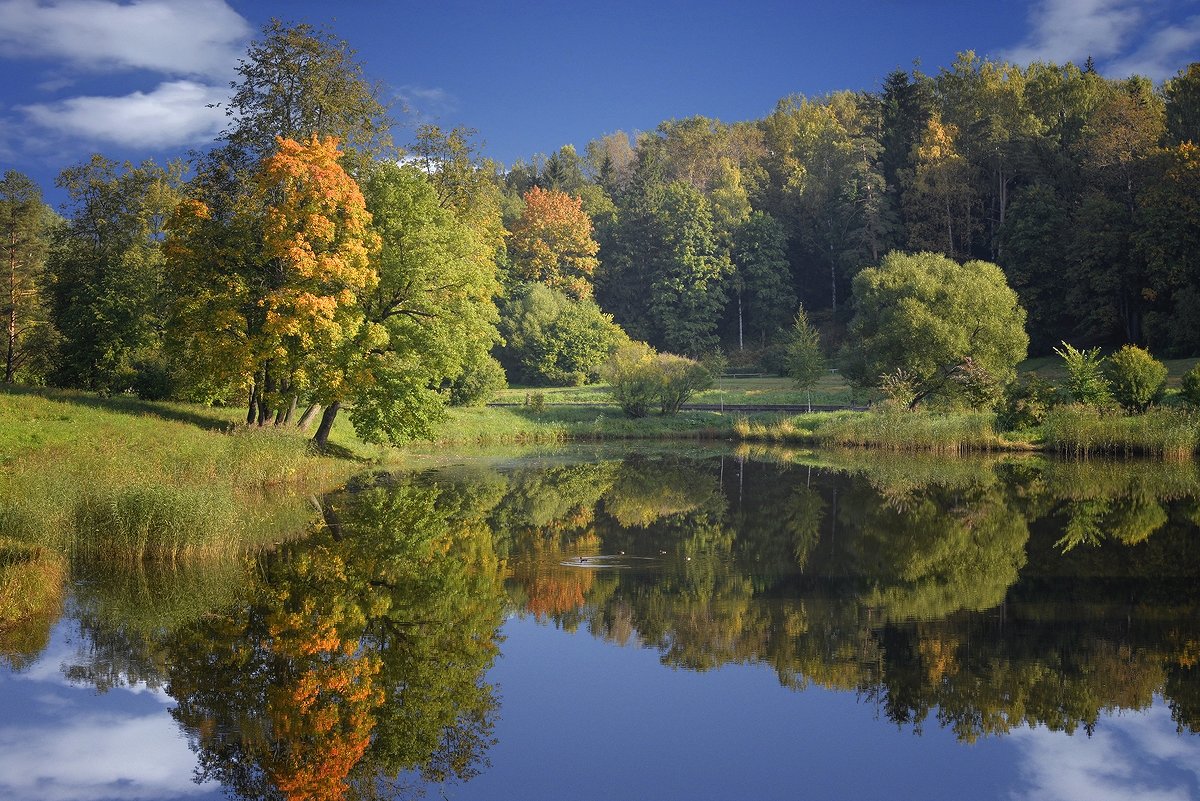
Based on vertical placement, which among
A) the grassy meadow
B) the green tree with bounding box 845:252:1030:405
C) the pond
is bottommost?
the pond

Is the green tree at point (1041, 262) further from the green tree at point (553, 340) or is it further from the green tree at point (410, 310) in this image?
the green tree at point (410, 310)

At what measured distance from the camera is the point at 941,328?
131 feet

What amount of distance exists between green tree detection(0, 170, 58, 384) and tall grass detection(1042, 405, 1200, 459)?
3649 centimetres

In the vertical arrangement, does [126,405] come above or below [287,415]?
above

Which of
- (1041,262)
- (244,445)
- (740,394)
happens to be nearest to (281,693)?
(244,445)

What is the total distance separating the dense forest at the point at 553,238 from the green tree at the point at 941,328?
710 centimetres

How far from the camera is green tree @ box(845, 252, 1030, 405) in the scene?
1583 inches

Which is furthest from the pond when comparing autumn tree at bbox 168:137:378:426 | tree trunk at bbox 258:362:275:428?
tree trunk at bbox 258:362:275:428

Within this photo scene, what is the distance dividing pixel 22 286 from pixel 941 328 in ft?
124

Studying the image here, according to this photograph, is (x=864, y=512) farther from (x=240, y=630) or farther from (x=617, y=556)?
(x=240, y=630)

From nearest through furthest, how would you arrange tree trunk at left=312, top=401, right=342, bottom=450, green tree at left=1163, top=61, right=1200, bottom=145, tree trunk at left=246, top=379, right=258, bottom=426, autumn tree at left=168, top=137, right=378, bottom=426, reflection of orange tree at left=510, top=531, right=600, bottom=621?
reflection of orange tree at left=510, top=531, right=600, bottom=621
autumn tree at left=168, top=137, right=378, bottom=426
tree trunk at left=246, top=379, right=258, bottom=426
tree trunk at left=312, top=401, right=342, bottom=450
green tree at left=1163, top=61, right=1200, bottom=145

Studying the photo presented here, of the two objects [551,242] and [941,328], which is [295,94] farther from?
[551,242]

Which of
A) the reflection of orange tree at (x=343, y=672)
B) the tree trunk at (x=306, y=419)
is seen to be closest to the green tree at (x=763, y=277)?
the tree trunk at (x=306, y=419)

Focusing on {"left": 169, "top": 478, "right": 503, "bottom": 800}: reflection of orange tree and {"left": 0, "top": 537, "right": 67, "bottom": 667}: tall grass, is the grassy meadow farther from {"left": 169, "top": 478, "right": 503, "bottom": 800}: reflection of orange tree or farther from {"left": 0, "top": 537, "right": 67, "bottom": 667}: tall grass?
{"left": 169, "top": 478, "right": 503, "bottom": 800}: reflection of orange tree
